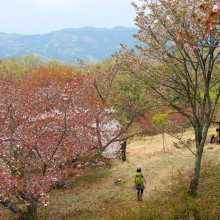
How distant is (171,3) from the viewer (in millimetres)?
11859

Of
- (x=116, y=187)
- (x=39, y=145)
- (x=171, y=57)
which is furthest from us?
(x=116, y=187)

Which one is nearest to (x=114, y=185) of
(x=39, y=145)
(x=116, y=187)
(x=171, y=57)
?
(x=116, y=187)

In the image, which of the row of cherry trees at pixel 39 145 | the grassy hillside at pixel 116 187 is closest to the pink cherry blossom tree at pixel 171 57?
the grassy hillside at pixel 116 187

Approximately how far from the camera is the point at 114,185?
18328 mm

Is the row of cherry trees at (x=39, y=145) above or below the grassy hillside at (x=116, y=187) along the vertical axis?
above

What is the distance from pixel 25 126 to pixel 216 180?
10.3 m

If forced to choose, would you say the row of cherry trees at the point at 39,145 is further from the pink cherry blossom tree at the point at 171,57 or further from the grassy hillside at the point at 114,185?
the pink cherry blossom tree at the point at 171,57

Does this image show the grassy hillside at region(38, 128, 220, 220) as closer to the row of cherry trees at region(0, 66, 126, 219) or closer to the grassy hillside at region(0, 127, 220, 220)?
the grassy hillside at region(0, 127, 220, 220)

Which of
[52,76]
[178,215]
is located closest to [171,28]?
[178,215]

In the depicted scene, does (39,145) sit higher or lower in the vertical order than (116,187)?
higher

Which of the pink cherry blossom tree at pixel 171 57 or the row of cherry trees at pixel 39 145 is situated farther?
the row of cherry trees at pixel 39 145

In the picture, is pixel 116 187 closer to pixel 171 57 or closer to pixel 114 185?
pixel 114 185

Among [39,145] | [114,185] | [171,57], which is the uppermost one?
[171,57]

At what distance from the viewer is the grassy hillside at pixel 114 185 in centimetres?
1519
